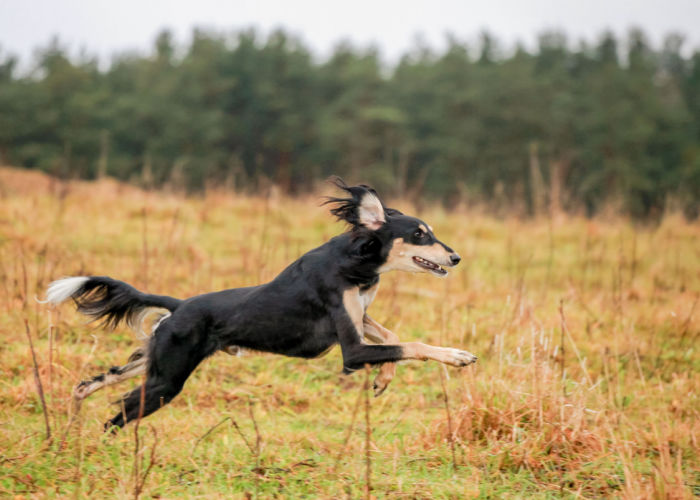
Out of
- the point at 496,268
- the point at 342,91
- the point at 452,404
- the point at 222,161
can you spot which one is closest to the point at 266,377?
the point at 452,404

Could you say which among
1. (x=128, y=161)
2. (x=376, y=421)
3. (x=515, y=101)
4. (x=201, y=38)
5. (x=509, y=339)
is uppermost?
(x=201, y=38)

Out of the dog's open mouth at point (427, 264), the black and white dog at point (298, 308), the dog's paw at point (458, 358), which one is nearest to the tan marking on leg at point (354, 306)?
the black and white dog at point (298, 308)

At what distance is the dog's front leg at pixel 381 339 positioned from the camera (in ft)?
14.5

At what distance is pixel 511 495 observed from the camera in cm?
404

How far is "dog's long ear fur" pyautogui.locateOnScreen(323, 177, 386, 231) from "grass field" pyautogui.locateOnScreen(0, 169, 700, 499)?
Answer: 1265 mm

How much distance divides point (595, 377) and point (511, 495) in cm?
266

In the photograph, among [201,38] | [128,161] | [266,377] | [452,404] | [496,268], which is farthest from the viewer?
[201,38]

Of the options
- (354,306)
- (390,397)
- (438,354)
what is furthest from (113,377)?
(390,397)

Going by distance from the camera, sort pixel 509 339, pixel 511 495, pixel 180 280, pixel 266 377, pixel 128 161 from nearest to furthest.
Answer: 1. pixel 511 495
2. pixel 266 377
3. pixel 509 339
4. pixel 180 280
5. pixel 128 161

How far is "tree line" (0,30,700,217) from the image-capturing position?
129ft

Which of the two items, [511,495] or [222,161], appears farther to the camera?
[222,161]

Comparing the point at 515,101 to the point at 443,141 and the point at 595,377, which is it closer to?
the point at 443,141

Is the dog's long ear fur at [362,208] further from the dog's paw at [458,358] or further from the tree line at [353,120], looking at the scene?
the tree line at [353,120]

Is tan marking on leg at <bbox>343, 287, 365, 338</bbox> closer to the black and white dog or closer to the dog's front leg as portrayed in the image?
the black and white dog
